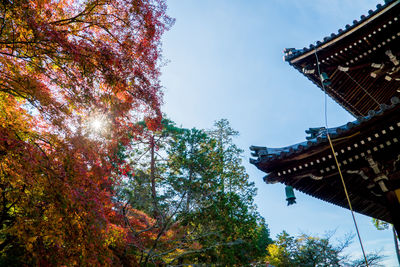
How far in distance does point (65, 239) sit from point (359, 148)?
4.96 m

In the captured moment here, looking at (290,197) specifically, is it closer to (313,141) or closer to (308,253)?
(313,141)

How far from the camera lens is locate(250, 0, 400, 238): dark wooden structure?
136 inches

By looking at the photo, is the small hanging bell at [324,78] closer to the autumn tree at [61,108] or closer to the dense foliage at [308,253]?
the autumn tree at [61,108]

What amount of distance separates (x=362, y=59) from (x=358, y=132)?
224 cm

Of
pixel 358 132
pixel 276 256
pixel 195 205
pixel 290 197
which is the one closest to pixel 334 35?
pixel 358 132

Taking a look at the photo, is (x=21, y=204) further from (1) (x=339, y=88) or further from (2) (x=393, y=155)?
(1) (x=339, y=88)

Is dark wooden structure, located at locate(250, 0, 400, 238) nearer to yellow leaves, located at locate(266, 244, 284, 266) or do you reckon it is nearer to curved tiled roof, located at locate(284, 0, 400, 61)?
curved tiled roof, located at locate(284, 0, 400, 61)

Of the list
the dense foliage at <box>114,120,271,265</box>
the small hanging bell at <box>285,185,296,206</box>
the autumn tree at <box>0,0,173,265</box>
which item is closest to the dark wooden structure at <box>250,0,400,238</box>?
the small hanging bell at <box>285,185,296,206</box>

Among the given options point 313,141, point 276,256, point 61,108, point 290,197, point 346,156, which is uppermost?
point 61,108

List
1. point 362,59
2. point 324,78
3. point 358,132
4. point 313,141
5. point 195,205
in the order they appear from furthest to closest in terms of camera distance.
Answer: point 195,205 → point 362,59 → point 324,78 → point 313,141 → point 358,132

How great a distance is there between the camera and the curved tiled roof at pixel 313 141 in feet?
10.6

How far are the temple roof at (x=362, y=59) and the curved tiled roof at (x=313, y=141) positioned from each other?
4.41 ft

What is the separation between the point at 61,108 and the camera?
447 centimetres

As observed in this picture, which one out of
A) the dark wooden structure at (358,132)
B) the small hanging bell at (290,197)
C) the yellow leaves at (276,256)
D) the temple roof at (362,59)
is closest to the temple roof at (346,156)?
the dark wooden structure at (358,132)
